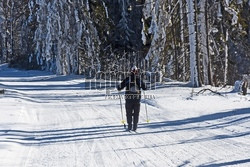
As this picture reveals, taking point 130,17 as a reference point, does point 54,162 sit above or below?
below

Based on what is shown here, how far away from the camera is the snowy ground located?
7.85m

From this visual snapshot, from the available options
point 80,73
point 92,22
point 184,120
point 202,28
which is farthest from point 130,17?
point 184,120

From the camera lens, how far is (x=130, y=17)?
34.0m

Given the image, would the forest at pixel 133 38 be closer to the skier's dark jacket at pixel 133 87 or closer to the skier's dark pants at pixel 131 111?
the skier's dark jacket at pixel 133 87

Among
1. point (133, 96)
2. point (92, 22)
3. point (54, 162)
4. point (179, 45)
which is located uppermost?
point (92, 22)

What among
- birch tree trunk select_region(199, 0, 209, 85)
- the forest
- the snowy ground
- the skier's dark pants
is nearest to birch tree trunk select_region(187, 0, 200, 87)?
birch tree trunk select_region(199, 0, 209, 85)

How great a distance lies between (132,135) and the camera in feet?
34.0

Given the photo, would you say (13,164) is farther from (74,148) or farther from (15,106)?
(15,106)

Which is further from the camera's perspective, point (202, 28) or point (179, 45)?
point (179, 45)

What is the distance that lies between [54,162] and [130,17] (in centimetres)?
2699

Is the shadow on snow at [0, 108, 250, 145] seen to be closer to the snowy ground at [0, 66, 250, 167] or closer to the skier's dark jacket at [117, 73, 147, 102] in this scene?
the snowy ground at [0, 66, 250, 167]

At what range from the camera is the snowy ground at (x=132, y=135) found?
7.85 meters

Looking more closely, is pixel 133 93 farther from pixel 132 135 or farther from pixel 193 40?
pixel 193 40

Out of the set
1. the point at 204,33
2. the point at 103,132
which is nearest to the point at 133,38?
the point at 204,33
